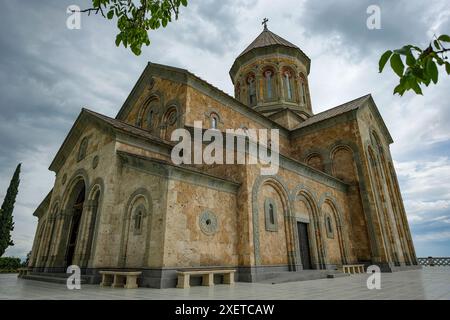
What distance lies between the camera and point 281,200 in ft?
37.7

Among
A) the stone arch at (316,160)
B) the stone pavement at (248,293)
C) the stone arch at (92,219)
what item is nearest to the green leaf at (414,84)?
the stone pavement at (248,293)

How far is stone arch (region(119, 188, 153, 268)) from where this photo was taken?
814 cm

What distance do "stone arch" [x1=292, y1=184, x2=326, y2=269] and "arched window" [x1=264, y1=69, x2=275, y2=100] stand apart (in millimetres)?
11641

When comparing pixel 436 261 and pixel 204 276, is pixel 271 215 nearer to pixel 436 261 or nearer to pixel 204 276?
pixel 204 276

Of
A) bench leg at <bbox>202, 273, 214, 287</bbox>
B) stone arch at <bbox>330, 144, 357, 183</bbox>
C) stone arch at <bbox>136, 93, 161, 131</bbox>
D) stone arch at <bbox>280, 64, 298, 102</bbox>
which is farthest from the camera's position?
stone arch at <bbox>280, 64, 298, 102</bbox>

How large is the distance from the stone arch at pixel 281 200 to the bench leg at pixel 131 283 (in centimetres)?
403

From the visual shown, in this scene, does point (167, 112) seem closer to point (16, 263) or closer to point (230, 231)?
point (230, 231)

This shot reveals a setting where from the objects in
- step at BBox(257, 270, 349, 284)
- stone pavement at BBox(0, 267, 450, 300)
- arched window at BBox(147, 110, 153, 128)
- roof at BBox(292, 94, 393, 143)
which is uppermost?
roof at BBox(292, 94, 393, 143)

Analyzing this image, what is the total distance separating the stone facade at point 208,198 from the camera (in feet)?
28.0

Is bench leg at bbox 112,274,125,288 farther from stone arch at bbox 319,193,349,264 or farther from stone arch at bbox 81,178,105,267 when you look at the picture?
stone arch at bbox 319,193,349,264

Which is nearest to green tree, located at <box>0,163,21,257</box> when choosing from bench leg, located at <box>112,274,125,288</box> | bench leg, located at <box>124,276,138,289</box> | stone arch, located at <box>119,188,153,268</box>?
stone arch, located at <box>119,188,153,268</box>

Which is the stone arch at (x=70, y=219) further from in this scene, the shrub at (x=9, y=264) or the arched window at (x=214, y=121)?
the shrub at (x=9, y=264)

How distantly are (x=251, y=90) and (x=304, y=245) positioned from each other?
594 inches

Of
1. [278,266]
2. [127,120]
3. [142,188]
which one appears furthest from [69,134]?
[278,266]
